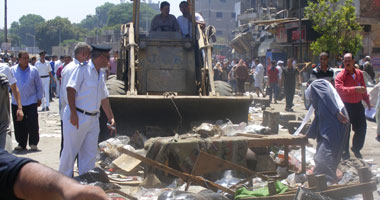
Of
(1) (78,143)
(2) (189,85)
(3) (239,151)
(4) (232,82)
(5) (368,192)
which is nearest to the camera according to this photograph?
(5) (368,192)

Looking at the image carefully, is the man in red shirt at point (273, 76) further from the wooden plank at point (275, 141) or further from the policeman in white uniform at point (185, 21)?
the wooden plank at point (275, 141)

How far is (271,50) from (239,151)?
112 feet

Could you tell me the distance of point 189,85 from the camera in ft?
36.6

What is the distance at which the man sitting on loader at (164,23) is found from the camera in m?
11.4

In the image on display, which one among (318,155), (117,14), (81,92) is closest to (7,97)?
(81,92)

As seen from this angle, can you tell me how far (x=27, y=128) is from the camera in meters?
9.59

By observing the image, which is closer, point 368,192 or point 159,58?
point 368,192

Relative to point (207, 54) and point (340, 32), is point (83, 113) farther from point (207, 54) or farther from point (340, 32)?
point (340, 32)

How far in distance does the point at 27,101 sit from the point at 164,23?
3.24 meters

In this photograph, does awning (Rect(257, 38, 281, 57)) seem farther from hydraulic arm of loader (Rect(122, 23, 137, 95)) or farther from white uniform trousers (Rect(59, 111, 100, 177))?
white uniform trousers (Rect(59, 111, 100, 177))

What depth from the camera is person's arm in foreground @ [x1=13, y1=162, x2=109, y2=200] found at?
1670mm

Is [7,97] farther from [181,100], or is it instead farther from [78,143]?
[181,100]

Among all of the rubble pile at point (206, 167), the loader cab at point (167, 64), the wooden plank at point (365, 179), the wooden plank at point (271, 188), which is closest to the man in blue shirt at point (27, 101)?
the rubble pile at point (206, 167)

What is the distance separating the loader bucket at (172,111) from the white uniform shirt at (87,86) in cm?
277
